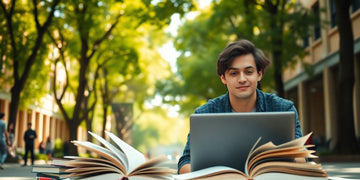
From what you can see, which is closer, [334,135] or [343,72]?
[343,72]

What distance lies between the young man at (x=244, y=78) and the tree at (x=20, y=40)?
16729mm

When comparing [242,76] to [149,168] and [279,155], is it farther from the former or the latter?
[149,168]

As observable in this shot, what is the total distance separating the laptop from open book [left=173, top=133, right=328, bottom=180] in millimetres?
131

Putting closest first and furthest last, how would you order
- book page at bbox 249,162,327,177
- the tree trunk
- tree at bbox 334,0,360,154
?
book page at bbox 249,162,327,177, tree at bbox 334,0,360,154, the tree trunk

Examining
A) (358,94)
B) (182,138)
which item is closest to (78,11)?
(358,94)

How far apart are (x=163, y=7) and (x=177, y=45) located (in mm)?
8205

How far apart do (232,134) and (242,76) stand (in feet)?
2.16

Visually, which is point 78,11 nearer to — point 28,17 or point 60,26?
point 60,26

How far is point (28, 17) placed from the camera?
23.1 m

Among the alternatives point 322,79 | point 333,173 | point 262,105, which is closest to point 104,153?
point 262,105

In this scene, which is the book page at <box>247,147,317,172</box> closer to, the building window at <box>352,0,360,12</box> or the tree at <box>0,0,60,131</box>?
the tree at <box>0,0,60,131</box>

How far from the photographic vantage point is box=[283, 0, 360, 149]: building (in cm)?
2303

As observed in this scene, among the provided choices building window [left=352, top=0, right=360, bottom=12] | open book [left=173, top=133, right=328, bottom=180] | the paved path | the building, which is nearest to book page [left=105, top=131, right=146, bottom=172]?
open book [left=173, top=133, right=328, bottom=180]

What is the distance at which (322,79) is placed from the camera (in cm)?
2912
